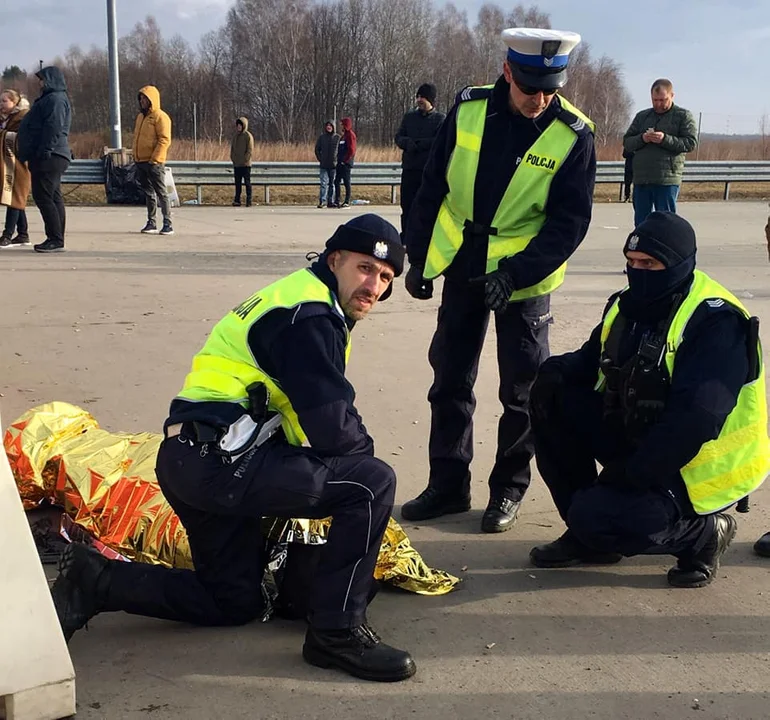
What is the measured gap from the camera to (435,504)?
4.05 meters

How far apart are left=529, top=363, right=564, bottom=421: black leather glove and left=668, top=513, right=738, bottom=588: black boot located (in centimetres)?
71

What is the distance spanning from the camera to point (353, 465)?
9.23 ft

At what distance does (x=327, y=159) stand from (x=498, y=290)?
14.7m

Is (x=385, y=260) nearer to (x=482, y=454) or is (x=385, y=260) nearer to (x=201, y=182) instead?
(x=482, y=454)

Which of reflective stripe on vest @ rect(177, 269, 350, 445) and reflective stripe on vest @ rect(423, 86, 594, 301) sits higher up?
reflective stripe on vest @ rect(423, 86, 594, 301)

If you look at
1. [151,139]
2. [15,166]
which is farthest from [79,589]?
[151,139]

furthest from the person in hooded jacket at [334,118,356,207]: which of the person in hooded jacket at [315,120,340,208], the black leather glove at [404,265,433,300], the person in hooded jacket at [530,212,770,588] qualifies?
the person in hooded jacket at [530,212,770,588]

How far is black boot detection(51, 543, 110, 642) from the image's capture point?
9.38ft

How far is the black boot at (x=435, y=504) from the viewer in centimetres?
402

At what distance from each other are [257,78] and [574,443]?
5273 centimetres

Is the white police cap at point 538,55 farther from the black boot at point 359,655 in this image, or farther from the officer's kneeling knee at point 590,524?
the black boot at point 359,655

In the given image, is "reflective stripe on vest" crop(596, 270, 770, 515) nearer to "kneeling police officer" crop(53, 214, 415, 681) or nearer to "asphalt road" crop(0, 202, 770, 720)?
"asphalt road" crop(0, 202, 770, 720)

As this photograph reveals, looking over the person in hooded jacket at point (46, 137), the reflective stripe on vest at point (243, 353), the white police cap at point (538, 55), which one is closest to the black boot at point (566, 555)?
the reflective stripe on vest at point (243, 353)

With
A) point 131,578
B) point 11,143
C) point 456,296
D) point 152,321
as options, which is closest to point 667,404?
point 456,296
